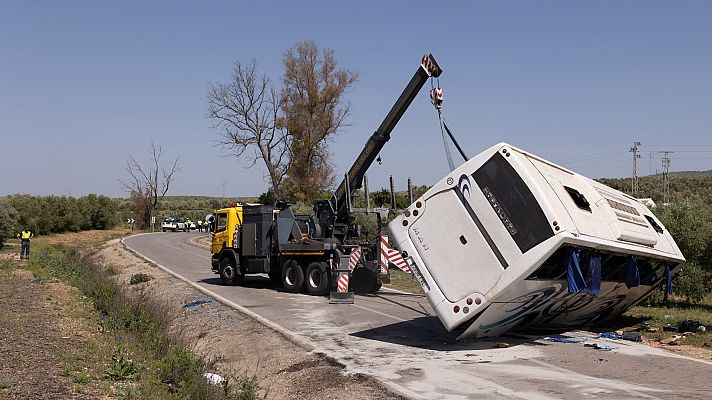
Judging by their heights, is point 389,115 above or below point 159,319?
above

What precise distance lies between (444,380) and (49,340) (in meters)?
6.94

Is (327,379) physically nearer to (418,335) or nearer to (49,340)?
(418,335)

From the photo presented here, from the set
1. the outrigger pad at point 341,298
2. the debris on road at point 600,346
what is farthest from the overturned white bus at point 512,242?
the outrigger pad at point 341,298

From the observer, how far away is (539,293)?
10500 millimetres

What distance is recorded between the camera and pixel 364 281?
19.9 m

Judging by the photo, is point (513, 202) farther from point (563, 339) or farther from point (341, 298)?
point (341, 298)

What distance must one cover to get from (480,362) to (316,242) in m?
9.88

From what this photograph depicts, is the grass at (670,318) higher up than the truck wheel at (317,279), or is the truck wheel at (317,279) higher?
the truck wheel at (317,279)

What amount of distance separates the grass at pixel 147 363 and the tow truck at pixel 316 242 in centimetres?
472

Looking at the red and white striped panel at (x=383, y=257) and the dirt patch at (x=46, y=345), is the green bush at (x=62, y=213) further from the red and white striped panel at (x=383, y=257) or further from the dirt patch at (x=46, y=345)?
the red and white striped panel at (x=383, y=257)

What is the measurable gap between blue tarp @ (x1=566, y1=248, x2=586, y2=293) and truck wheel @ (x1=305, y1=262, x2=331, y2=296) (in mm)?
9913

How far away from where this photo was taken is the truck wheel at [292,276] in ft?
64.7

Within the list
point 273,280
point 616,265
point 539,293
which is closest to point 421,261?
point 539,293

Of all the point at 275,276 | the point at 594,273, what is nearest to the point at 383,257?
the point at 275,276
